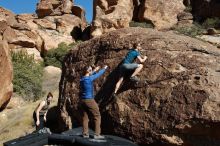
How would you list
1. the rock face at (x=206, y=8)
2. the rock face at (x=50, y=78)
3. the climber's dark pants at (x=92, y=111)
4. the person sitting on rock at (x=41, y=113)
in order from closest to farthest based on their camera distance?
the climber's dark pants at (x=92, y=111), the person sitting on rock at (x=41, y=113), the rock face at (x=50, y=78), the rock face at (x=206, y=8)

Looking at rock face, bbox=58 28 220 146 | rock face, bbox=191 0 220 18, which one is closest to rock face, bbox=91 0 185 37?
rock face, bbox=191 0 220 18

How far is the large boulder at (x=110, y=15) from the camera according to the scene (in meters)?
40.1

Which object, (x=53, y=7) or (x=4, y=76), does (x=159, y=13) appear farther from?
(x=4, y=76)

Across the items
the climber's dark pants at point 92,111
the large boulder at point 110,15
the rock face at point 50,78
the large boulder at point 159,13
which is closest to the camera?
the climber's dark pants at point 92,111

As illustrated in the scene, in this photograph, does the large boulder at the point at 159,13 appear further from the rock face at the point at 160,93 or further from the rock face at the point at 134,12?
the rock face at the point at 160,93

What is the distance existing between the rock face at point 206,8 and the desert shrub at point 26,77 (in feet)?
49.8

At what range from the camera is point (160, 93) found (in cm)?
1015

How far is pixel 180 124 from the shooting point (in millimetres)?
9570

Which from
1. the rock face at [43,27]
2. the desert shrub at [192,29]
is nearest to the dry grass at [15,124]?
the desert shrub at [192,29]

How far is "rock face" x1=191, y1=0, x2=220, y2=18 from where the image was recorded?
39647 millimetres

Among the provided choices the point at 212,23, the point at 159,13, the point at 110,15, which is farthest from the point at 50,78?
the point at 212,23

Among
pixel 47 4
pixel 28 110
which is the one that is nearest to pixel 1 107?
pixel 28 110

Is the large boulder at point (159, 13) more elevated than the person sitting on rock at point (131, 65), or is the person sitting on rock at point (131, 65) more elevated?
the large boulder at point (159, 13)

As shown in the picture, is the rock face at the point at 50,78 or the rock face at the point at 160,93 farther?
the rock face at the point at 50,78
